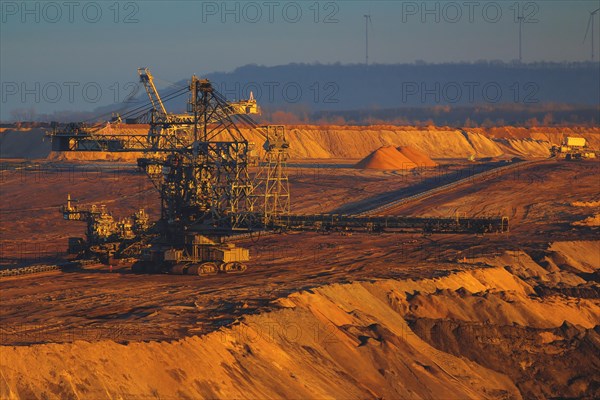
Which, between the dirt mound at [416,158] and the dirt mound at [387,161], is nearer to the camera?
the dirt mound at [387,161]

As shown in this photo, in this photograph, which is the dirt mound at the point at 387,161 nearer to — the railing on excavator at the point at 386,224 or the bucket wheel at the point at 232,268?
the bucket wheel at the point at 232,268

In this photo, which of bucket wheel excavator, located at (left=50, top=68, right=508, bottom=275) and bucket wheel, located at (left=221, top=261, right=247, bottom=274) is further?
bucket wheel, located at (left=221, top=261, right=247, bottom=274)

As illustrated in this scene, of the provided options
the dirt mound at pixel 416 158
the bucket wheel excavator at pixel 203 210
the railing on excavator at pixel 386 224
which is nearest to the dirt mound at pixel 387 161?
the dirt mound at pixel 416 158

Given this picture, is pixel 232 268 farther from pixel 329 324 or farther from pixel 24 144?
pixel 24 144

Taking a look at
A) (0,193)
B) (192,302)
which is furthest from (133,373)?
(0,193)

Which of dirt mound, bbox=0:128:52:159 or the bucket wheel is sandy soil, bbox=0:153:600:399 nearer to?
the bucket wheel

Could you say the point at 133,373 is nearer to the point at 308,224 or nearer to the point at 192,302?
the point at 192,302

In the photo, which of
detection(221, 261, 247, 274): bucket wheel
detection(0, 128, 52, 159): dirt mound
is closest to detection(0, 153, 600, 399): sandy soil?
detection(221, 261, 247, 274): bucket wheel
